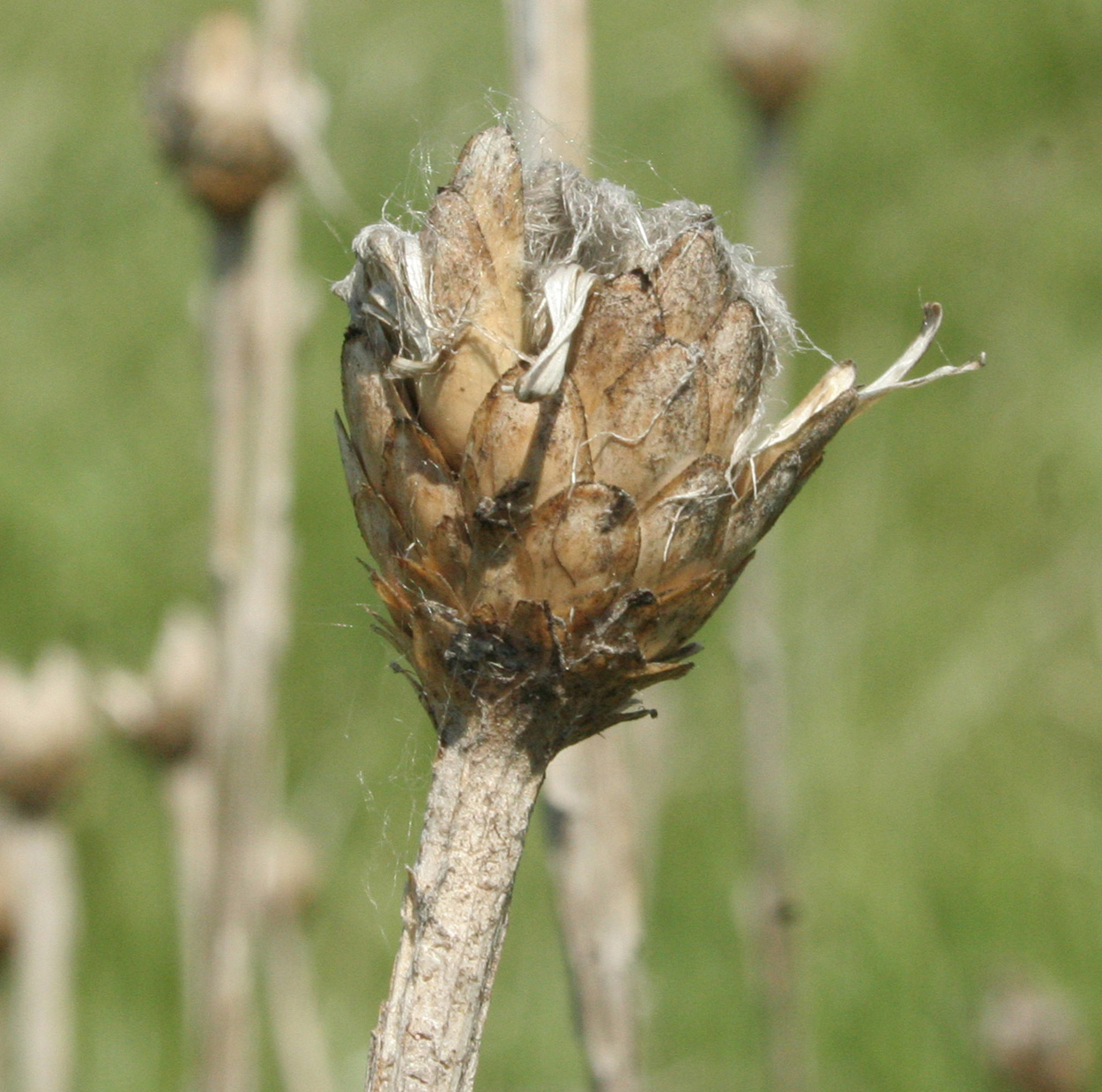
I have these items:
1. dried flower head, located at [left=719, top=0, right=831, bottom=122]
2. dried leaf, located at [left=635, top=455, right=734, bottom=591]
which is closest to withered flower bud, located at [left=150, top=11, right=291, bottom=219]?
dried flower head, located at [left=719, top=0, right=831, bottom=122]

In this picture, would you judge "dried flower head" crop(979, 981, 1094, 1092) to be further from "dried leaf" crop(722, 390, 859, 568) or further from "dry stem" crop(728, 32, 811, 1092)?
"dried leaf" crop(722, 390, 859, 568)

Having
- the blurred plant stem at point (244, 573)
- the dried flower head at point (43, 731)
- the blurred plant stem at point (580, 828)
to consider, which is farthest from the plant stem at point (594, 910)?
the dried flower head at point (43, 731)

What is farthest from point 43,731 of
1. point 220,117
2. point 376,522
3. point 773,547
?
point 376,522

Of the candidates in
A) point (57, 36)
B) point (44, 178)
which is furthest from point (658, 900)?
point (57, 36)

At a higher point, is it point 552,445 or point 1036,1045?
point 1036,1045

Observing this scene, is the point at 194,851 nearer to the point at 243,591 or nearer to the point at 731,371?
the point at 243,591

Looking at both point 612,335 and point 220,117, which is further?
point 220,117
